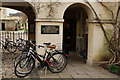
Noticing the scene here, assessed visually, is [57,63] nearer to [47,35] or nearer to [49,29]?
[47,35]

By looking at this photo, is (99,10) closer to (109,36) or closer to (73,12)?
(109,36)

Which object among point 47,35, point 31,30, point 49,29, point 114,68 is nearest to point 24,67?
point 47,35

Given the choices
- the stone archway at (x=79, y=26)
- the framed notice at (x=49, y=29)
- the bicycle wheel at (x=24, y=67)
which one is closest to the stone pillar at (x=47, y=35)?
the framed notice at (x=49, y=29)

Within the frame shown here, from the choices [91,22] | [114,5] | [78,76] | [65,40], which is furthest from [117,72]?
[65,40]

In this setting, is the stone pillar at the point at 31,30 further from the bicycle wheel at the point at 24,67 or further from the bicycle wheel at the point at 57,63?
the bicycle wheel at the point at 24,67

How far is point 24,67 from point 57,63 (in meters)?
1.22

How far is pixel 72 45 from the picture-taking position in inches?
428

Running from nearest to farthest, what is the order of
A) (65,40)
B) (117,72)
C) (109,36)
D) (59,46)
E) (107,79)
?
(107,79) < (117,72) < (59,46) < (109,36) < (65,40)

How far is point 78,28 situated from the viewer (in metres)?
9.86

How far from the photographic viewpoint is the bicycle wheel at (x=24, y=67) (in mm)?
5130

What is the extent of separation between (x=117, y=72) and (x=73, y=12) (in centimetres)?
577

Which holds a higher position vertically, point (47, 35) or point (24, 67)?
point (47, 35)

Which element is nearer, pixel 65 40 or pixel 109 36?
pixel 109 36

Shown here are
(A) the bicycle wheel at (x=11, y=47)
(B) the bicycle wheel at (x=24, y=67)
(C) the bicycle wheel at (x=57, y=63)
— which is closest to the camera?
(B) the bicycle wheel at (x=24, y=67)
